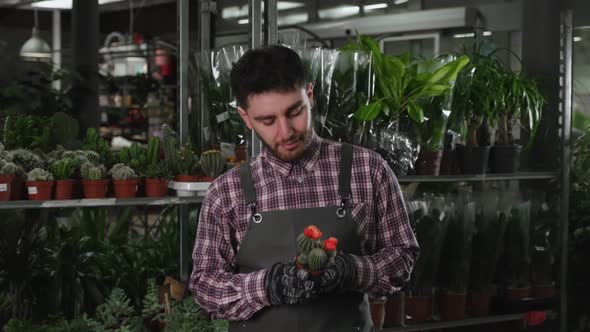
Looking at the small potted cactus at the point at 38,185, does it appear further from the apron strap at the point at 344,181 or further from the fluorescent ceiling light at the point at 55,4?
the fluorescent ceiling light at the point at 55,4

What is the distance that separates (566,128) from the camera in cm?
400

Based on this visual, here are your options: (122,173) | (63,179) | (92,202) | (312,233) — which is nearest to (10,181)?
(63,179)

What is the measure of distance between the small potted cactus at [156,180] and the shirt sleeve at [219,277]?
1.06m

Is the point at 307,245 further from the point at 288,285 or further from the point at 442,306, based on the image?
the point at 442,306

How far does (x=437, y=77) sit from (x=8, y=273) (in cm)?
187

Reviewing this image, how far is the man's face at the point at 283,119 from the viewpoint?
5.96 ft

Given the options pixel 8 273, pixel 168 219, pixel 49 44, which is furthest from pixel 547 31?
pixel 49 44

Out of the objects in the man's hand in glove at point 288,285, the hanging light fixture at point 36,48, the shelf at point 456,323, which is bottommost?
the shelf at point 456,323

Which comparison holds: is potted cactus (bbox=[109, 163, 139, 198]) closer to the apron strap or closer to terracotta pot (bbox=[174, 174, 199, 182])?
terracotta pot (bbox=[174, 174, 199, 182])

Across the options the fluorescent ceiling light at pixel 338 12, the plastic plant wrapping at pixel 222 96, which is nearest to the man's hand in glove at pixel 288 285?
the plastic plant wrapping at pixel 222 96

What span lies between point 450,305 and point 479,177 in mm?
600

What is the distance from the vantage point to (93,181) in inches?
112

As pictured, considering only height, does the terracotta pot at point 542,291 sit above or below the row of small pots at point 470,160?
below

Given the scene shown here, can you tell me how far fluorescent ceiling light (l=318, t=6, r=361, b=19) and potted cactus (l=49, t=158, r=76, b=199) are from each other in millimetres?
2167
